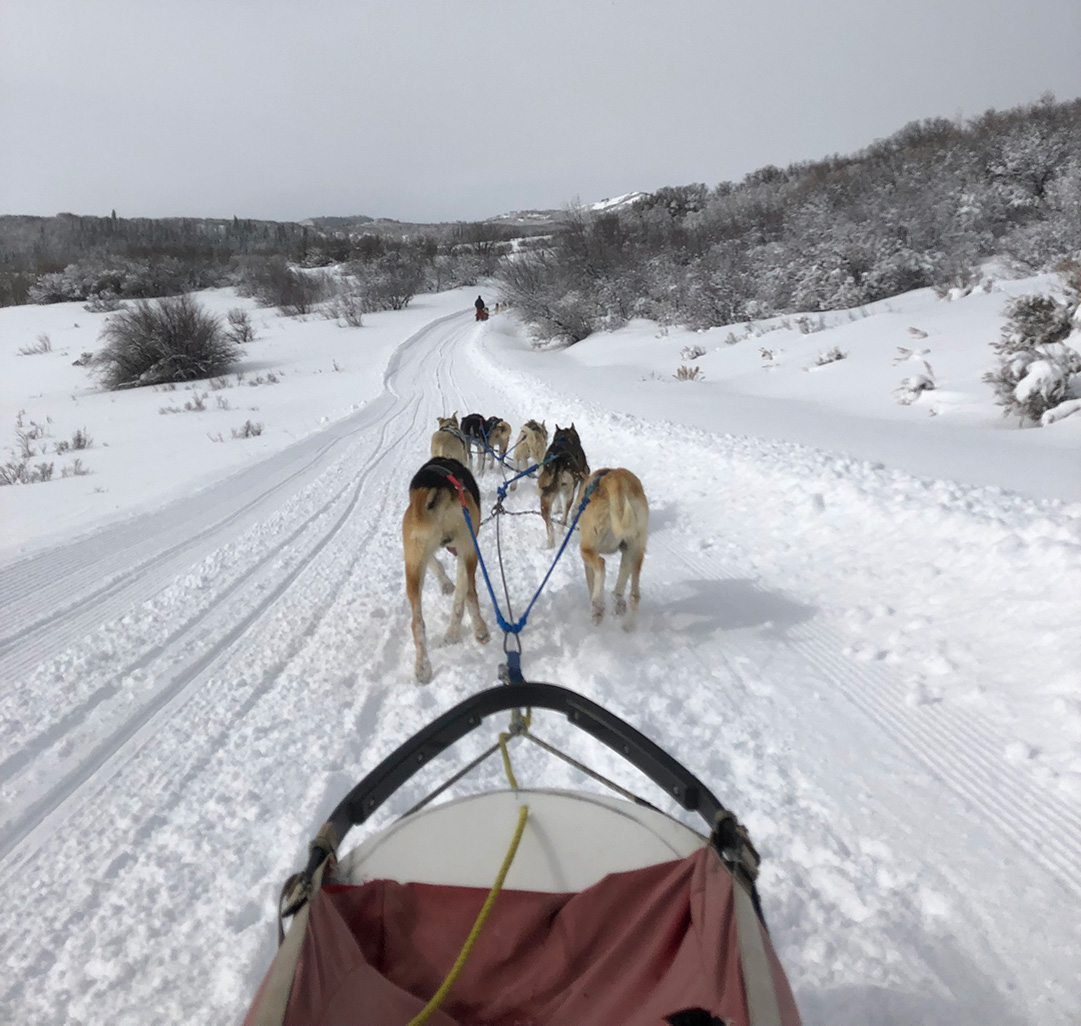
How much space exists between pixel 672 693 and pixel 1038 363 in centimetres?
702

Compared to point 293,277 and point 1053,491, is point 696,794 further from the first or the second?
point 293,277

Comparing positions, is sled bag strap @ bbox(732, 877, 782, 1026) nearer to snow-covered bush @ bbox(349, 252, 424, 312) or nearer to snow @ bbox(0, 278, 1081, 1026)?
snow @ bbox(0, 278, 1081, 1026)

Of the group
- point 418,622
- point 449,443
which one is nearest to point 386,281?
point 449,443

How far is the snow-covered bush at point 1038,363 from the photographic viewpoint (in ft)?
24.0

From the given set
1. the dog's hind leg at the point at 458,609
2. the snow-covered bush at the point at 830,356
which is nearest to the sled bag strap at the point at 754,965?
the dog's hind leg at the point at 458,609

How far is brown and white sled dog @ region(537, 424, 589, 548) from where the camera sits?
6.11 metres

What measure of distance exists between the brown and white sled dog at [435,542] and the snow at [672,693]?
9.3 inches

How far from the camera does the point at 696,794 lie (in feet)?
4.88

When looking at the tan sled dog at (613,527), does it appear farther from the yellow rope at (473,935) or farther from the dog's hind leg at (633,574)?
the yellow rope at (473,935)

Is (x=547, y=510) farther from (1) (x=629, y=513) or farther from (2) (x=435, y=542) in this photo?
(2) (x=435, y=542)

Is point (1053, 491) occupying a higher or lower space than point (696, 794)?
lower

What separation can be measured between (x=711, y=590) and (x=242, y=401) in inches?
661

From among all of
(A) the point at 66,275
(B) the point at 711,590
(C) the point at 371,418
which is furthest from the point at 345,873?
(A) the point at 66,275

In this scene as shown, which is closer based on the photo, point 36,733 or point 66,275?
point 36,733
